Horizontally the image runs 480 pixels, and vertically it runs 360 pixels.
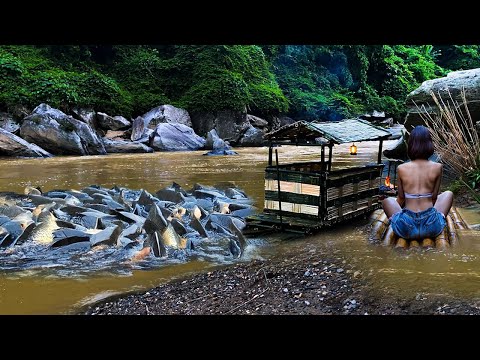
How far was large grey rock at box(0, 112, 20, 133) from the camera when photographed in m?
17.7

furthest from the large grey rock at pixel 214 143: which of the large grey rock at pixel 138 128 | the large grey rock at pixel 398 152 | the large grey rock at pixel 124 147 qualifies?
the large grey rock at pixel 398 152

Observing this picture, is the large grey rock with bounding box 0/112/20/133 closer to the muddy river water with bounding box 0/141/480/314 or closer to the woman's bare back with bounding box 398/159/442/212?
the muddy river water with bounding box 0/141/480/314

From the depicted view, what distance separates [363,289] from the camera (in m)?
4.04

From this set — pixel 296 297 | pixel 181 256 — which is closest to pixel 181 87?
pixel 181 256

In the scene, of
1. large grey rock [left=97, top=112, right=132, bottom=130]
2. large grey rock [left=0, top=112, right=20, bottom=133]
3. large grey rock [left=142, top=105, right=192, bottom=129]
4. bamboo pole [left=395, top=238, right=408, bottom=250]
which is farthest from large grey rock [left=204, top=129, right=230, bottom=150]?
bamboo pole [left=395, top=238, right=408, bottom=250]

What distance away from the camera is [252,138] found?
21.9 metres

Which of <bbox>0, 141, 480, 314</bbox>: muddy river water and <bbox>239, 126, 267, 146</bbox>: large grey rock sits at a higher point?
<bbox>239, 126, 267, 146</bbox>: large grey rock

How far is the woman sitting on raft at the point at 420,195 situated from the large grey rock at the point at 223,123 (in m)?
17.5

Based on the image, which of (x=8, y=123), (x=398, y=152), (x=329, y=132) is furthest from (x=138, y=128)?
(x=329, y=132)

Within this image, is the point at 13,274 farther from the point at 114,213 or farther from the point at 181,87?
the point at 181,87

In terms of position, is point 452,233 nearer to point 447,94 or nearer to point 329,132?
point 329,132

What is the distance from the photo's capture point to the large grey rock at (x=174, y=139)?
1928 cm

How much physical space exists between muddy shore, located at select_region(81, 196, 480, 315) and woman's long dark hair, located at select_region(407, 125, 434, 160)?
1.26m

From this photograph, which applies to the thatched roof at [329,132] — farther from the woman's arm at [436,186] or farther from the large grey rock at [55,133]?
the large grey rock at [55,133]
